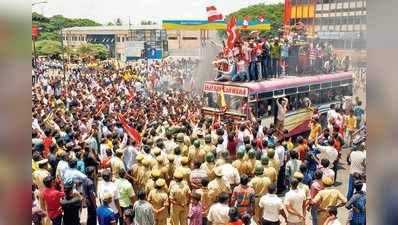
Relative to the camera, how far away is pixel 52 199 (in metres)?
5.86

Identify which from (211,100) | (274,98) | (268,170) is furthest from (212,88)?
(268,170)

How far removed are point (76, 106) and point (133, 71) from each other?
8494 mm

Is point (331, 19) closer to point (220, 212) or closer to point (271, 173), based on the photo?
point (271, 173)

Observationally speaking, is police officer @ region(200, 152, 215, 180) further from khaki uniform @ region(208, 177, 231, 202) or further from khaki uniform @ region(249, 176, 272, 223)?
khaki uniform @ region(249, 176, 272, 223)

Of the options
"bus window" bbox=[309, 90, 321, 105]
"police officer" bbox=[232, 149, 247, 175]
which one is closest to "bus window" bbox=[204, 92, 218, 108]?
"bus window" bbox=[309, 90, 321, 105]

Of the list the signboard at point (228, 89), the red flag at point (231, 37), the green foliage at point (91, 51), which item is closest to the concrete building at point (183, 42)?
the green foliage at point (91, 51)

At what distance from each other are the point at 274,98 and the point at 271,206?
5.85 metres

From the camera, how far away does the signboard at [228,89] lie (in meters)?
10.9

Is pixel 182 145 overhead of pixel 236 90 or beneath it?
beneath

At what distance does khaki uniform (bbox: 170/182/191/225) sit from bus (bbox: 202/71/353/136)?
187 inches

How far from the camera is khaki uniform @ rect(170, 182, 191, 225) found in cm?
607
